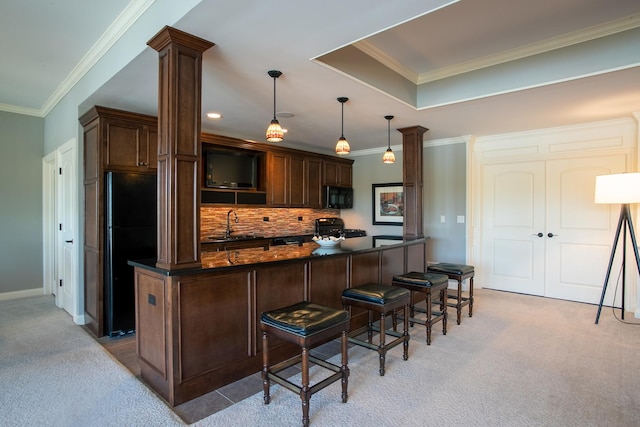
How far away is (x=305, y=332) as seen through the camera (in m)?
2.04

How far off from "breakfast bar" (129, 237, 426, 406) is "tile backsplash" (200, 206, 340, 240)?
234 centimetres

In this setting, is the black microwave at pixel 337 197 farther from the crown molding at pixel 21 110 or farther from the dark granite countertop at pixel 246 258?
the crown molding at pixel 21 110

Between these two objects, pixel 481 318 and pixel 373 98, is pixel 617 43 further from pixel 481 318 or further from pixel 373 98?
pixel 481 318

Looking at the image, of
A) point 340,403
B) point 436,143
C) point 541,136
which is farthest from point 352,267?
point 541,136

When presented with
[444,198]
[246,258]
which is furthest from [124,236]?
[444,198]

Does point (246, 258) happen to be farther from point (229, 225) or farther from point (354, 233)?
point (354, 233)

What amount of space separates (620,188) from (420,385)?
3.17 metres

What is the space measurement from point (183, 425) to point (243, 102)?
115 inches

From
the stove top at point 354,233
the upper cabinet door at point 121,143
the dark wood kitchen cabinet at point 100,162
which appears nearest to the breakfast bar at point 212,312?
the dark wood kitchen cabinet at point 100,162

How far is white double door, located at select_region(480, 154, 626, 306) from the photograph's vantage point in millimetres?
4613

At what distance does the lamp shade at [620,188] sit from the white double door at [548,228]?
32.3 inches

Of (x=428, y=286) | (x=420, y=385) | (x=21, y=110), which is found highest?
(x=21, y=110)

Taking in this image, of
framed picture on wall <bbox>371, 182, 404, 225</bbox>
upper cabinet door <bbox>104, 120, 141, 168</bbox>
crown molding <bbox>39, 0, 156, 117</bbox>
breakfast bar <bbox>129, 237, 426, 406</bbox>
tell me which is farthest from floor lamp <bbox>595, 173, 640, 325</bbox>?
upper cabinet door <bbox>104, 120, 141, 168</bbox>

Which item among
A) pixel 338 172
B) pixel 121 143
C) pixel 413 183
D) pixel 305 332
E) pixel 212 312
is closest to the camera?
pixel 305 332
